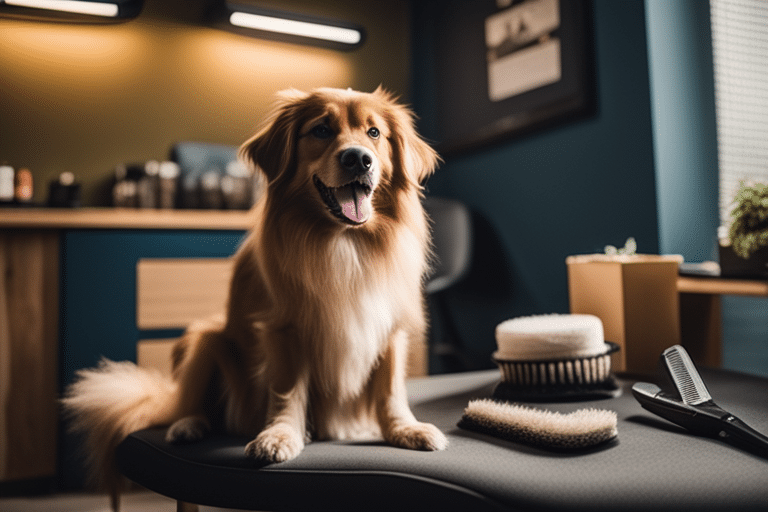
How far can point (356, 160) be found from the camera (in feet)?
3.01

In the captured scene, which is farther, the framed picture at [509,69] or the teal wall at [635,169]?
the framed picture at [509,69]

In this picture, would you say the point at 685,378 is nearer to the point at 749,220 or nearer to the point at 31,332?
the point at 749,220

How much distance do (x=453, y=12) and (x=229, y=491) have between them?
105 inches

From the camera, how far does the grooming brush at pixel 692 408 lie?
802 mm

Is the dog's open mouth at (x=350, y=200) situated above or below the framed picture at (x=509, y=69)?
below

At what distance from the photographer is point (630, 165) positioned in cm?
190

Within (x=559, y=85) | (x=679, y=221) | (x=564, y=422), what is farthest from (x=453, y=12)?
(x=564, y=422)

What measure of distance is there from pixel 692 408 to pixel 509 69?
1906 mm

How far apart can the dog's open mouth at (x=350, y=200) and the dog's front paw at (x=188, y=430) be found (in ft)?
1.54

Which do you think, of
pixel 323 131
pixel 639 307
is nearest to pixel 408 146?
pixel 323 131

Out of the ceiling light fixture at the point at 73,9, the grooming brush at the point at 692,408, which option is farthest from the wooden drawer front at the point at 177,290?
the grooming brush at the point at 692,408

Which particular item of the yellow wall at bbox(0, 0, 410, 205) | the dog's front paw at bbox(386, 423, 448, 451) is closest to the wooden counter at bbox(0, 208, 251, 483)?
the yellow wall at bbox(0, 0, 410, 205)

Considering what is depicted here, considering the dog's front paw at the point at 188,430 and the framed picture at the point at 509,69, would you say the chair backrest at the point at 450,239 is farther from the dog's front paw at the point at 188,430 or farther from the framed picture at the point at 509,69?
the dog's front paw at the point at 188,430

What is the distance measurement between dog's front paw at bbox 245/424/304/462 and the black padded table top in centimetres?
2
